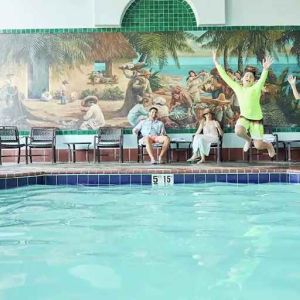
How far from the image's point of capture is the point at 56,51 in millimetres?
10234

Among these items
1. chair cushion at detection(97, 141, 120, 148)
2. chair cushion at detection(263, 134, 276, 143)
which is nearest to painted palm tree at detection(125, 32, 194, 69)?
chair cushion at detection(97, 141, 120, 148)

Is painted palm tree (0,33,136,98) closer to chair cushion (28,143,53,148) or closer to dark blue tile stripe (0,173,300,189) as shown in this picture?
chair cushion (28,143,53,148)

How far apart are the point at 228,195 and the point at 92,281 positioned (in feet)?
12.1

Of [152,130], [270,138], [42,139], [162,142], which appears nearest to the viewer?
[162,142]

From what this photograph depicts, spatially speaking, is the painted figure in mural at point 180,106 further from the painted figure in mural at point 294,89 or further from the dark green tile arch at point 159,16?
the painted figure in mural at point 294,89

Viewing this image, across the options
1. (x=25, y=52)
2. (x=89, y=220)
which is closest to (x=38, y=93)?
(x=25, y=52)

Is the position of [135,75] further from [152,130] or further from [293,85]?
[293,85]

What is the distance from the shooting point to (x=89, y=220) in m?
4.30

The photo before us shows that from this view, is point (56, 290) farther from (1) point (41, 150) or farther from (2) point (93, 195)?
(1) point (41, 150)

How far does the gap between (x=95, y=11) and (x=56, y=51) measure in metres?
1.12

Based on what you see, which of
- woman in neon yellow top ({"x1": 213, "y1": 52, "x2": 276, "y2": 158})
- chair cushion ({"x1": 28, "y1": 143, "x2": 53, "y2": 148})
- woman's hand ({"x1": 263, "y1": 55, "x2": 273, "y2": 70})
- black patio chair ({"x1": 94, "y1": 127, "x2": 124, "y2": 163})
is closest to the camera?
woman's hand ({"x1": 263, "y1": 55, "x2": 273, "y2": 70})

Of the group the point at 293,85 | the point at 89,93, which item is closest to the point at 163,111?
the point at 89,93

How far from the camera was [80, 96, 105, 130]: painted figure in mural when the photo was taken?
402 inches

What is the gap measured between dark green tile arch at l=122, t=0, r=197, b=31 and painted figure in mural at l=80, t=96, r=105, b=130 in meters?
1.65
